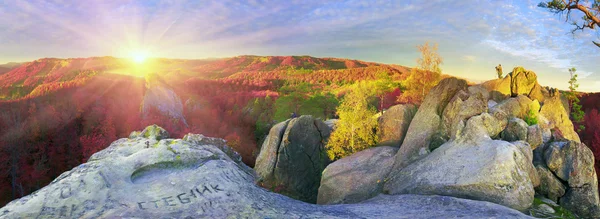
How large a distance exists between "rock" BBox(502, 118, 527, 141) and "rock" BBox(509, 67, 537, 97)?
922cm

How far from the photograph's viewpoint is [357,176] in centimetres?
2228

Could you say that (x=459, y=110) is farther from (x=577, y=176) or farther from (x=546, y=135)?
(x=546, y=135)

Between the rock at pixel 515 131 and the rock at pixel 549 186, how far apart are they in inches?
85.0

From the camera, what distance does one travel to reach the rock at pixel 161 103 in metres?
39.4

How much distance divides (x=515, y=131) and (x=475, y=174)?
655cm

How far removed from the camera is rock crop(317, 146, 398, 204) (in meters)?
21.2

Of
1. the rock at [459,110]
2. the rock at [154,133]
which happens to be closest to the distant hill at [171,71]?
the rock at [154,133]

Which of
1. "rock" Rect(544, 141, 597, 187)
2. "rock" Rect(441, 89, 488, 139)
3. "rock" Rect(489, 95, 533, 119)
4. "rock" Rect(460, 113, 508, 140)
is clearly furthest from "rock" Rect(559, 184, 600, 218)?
"rock" Rect(441, 89, 488, 139)

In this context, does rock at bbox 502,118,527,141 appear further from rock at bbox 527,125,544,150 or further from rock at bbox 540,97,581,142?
rock at bbox 540,97,581,142

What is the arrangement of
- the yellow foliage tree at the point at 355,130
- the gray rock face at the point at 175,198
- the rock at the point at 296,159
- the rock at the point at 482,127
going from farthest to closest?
the rock at the point at 296,159 → the yellow foliage tree at the point at 355,130 → the rock at the point at 482,127 → the gray rock face at the point at 175,198

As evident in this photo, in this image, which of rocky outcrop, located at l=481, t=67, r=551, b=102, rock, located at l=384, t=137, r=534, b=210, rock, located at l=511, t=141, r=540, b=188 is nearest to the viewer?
rock, located at l=384, t=137, r=534, b=210

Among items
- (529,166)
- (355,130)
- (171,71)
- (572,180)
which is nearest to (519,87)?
(572,180)

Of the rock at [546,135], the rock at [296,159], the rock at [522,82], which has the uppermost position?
the rock at [522,82]

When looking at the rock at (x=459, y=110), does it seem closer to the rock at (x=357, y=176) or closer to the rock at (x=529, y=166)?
the rock at (x=529, y=166)
